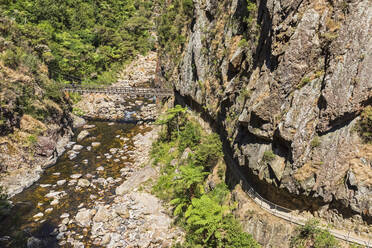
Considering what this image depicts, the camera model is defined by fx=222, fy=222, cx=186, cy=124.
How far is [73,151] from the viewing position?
1052 inches

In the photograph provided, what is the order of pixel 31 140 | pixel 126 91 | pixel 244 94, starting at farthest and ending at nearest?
pixel 126 91
pixel 31 140
pixel 244 94

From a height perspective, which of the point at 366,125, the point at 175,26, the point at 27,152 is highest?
the point at 175,26

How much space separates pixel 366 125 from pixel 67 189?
75.2 feet

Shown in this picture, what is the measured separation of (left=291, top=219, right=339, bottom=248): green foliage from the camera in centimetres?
1039

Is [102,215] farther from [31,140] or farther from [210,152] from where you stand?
[31,140]

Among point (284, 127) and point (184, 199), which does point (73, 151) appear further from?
point (284, 127)

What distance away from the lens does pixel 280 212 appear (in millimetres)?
12422

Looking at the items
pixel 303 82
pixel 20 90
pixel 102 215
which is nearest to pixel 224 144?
pixel 303 82

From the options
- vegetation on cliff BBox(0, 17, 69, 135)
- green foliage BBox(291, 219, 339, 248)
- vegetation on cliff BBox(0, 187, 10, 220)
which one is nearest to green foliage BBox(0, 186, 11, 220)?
vegetation on cliff BBox(0, 187, 10, 220)

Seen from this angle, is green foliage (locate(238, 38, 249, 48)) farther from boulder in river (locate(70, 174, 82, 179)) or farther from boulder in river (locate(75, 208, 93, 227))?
boulder in river (locate(70, 174, 82, 179))

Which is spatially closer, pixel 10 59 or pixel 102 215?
pixel 102 215

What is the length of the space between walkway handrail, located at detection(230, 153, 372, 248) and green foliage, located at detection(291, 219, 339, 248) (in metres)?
0.32

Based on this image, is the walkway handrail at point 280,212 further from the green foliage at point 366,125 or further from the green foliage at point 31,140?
the green foliage at point 31,140

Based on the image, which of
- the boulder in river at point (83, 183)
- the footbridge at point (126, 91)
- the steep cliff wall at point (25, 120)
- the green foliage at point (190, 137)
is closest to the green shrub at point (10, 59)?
the steep cliff wall at point (25, 120)
